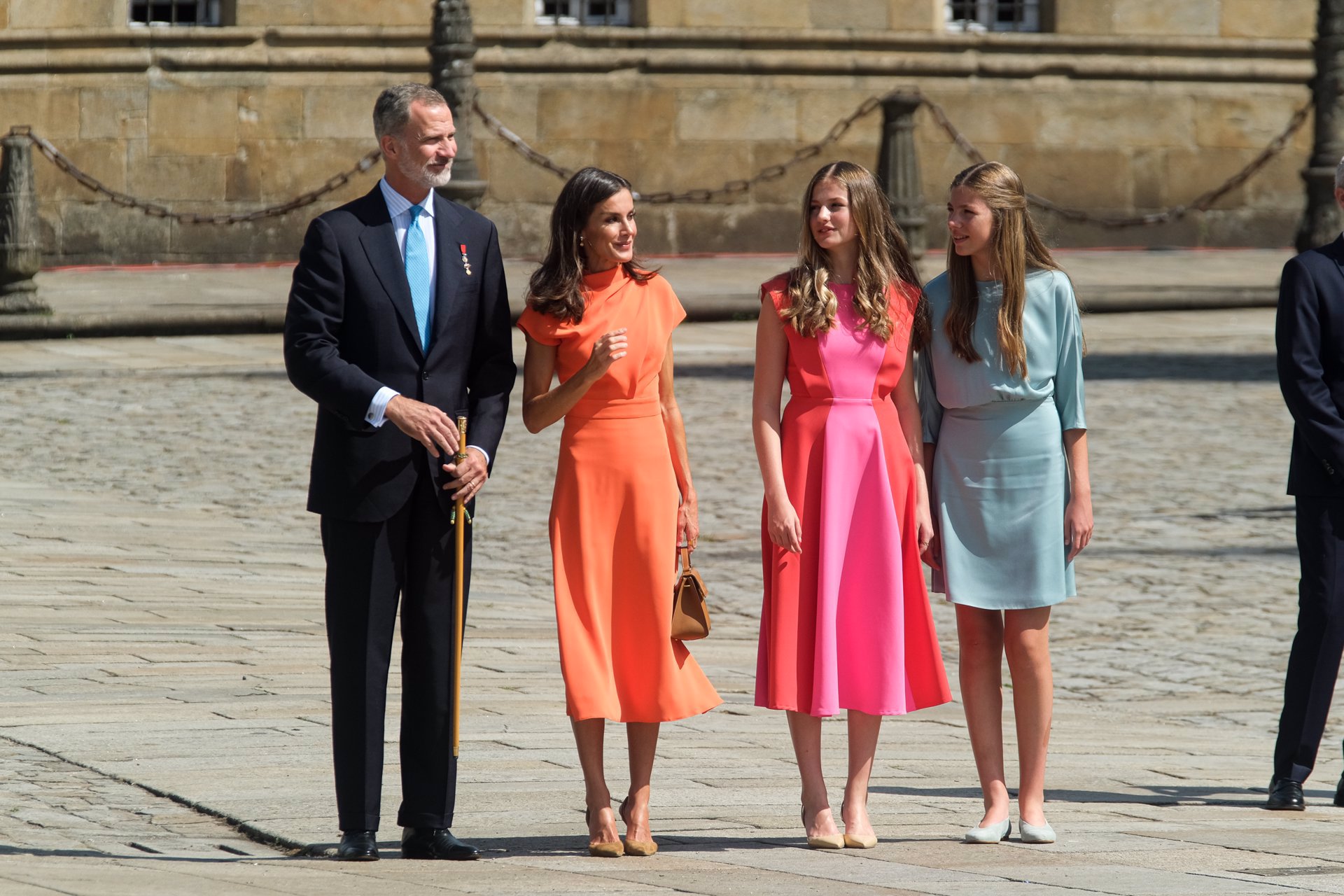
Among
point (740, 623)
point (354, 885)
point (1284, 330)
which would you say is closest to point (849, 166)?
point (1284, 330)

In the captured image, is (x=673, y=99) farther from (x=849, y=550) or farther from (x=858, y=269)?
(x=849, y=550)

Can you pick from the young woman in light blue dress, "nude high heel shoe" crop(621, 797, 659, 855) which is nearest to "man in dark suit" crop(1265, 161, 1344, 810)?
the young woman in light blue dress

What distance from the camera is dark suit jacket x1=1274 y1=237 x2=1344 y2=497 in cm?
600

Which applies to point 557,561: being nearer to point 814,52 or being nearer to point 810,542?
point 810,542

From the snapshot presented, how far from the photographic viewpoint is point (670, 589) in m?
5.25

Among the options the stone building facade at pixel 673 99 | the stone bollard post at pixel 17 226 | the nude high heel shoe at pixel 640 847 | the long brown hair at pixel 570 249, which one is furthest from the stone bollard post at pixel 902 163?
the nude high heel shoe at pixel 640 847

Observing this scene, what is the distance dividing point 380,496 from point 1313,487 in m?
2.66

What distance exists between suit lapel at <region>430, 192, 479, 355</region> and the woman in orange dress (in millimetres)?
234

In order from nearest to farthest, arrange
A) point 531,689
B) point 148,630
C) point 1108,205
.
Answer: point 531,689, point 148,630, point 1108,205

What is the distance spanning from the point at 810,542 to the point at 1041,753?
805 millimetres

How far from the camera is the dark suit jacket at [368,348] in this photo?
502 centimetres

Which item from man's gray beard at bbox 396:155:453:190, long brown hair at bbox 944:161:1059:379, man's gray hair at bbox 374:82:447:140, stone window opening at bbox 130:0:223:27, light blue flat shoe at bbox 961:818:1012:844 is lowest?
light blue flat shoe at bbox 961:818:1012:844

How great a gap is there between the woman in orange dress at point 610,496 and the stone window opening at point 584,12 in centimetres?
1934

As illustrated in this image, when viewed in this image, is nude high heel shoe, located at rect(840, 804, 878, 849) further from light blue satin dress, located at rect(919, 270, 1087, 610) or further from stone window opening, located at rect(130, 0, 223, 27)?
stone window opening, located at rect(130, 0, 223, 27)
